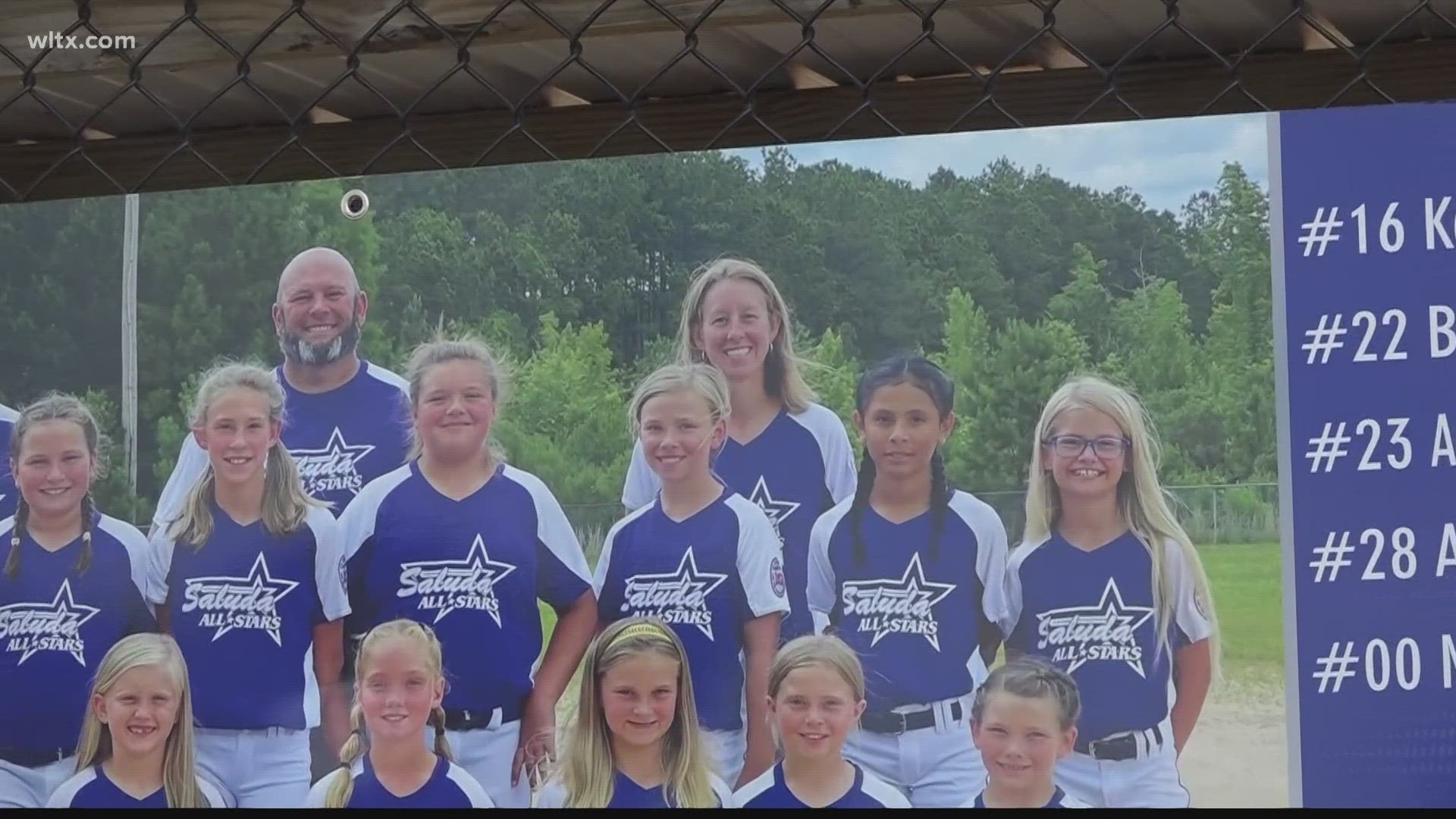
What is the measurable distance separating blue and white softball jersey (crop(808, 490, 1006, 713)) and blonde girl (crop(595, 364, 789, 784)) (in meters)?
0.03

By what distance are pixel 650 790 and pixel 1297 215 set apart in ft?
1.50

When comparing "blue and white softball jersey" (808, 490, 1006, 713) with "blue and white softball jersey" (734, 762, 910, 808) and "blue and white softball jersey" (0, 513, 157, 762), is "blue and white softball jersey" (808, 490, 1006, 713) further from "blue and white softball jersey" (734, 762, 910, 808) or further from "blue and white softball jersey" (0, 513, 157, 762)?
"blue and white softball jersey" (0, 513, 157, 762)

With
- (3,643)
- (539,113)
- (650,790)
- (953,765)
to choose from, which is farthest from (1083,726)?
(3,643)

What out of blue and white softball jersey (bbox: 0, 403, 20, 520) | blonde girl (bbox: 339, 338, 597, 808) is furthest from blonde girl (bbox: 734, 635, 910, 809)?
blue and white softball jersey (bbox: 0, 403, 20, 520)

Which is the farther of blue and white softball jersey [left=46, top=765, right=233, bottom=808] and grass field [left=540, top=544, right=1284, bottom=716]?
blue and white softball jersey [left=46, top=765, right=233, bottom=808]

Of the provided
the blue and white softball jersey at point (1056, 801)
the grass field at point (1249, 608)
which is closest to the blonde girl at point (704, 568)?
the blue and white softball jersey at point (1056, 801)

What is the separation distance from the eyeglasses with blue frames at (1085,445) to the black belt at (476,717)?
0.33 metres

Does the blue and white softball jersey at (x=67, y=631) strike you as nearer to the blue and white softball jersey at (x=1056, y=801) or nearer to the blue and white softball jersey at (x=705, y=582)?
the blue and white softball jersey at (x=705, y=582)

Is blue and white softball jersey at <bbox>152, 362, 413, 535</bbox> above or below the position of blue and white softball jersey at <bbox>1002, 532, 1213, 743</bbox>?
above

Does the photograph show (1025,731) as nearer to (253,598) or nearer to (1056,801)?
(1056,801)

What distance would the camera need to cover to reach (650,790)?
0.77m

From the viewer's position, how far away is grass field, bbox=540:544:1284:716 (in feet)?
2.33

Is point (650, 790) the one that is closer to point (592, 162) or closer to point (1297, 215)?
point (592, 162)

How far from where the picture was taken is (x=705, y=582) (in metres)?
0.77
